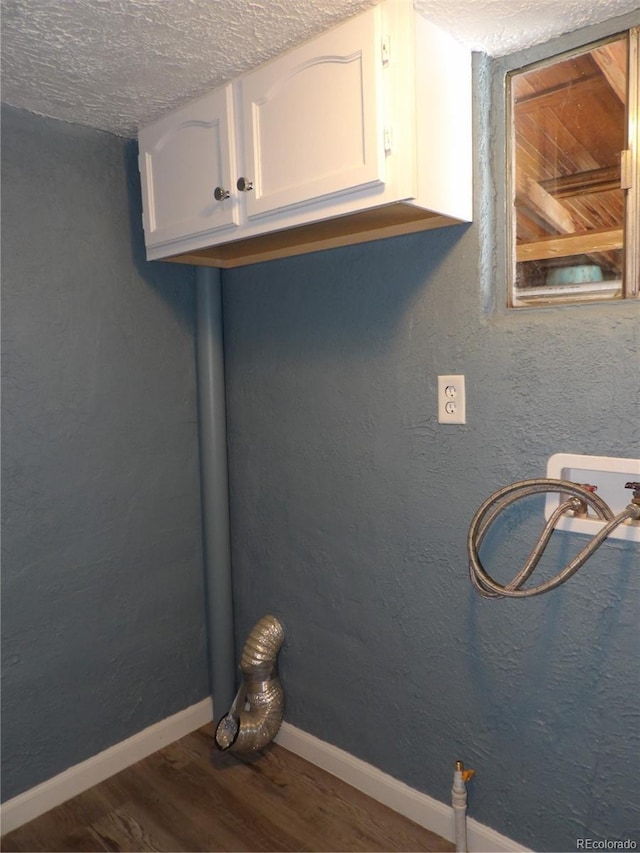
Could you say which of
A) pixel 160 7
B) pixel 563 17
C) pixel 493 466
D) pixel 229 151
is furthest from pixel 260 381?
pixel 563 17

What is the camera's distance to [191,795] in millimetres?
1791

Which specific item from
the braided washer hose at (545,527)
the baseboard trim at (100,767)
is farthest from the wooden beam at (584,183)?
the baseboard trim at (100,767)

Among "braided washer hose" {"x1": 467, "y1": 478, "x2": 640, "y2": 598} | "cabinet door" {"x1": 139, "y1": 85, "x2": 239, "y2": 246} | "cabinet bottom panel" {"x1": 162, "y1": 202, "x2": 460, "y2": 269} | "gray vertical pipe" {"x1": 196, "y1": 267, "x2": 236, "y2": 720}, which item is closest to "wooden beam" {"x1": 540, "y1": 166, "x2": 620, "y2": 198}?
"cabinet bottom panel" {"x1": 162, "y1": 202, "x2": 460, "y2": 269}

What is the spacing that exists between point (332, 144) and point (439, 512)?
91 cm

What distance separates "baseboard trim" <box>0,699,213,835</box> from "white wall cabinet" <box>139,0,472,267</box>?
1.54m

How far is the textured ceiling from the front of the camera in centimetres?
121

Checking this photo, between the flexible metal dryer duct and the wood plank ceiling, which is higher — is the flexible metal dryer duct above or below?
below

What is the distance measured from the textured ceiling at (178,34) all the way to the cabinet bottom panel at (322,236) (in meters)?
0.39

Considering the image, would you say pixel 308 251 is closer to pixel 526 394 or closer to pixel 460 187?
pixel 460 187

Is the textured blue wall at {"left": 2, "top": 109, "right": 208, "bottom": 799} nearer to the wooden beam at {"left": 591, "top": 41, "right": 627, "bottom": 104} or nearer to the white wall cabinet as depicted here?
the white wall cabinet

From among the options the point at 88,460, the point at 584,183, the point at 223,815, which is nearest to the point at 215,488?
the point at 88,460

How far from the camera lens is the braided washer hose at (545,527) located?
1178 mm

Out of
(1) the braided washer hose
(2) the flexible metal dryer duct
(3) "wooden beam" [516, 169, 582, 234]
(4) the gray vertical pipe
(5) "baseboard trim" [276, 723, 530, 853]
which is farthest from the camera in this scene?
(4) the gray vertical pipe

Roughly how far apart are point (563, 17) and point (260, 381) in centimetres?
122
